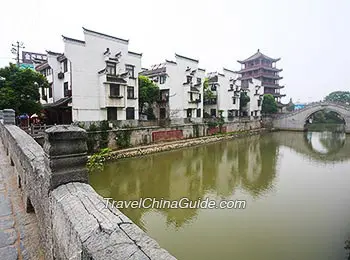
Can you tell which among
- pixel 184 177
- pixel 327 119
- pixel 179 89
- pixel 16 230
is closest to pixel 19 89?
pixel 184 177

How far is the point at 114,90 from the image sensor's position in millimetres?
16859

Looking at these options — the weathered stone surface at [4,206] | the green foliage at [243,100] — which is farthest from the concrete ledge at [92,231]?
the green foliage at [243,100]

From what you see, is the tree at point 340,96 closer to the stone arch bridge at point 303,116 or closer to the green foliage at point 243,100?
the stone arch bridge at point 303,116

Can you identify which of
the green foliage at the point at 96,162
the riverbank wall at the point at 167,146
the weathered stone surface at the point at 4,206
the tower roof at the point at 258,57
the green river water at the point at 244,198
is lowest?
the green river water at the point at 244,198

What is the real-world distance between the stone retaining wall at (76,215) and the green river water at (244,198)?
14.0 ft

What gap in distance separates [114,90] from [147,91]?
428cm

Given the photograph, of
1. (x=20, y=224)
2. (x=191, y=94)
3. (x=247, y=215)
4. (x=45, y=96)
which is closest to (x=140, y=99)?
(x=191, y=94)

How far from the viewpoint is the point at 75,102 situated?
15297 millimetres

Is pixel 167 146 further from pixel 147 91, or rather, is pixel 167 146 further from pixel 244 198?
pixel 244 198

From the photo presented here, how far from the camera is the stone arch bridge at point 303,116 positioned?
2944 cm

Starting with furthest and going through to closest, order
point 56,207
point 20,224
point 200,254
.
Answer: point 200,254, point 20,224, point 56,207

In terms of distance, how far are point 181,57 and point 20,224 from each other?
21.7 m

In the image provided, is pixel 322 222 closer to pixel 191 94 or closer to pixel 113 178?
pixel 113 178

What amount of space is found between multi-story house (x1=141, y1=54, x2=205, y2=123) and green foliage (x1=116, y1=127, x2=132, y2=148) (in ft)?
16.9
